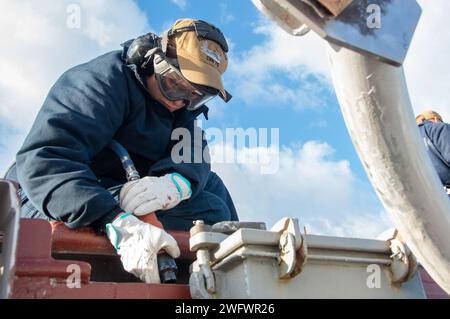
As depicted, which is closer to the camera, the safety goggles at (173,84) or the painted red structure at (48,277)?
the painted red structure at (48,277)

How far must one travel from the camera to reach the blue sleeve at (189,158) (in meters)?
2.79

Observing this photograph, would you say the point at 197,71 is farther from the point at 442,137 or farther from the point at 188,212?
the point at 442,137

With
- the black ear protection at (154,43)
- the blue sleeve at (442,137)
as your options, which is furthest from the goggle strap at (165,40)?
the blue sleeve at (442,137)

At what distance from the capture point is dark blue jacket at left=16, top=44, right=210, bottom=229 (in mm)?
2232

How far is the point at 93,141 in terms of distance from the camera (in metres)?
2.54

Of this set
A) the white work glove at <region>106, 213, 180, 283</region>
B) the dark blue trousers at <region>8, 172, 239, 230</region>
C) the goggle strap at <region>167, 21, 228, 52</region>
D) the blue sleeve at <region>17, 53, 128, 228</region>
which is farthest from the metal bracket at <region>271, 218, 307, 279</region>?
the goggle strap at <region>167, 21, 228, 52</region>

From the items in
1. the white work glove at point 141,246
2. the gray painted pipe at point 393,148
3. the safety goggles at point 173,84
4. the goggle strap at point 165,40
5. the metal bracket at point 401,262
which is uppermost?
the goggle strap at point 165,40

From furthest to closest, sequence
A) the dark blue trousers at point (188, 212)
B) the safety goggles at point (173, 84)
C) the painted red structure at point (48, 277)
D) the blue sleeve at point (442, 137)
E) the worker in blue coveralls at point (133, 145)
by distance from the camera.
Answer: the blue sleeve at point (442, 137)
the safety goggles at point (173, 84)
the dark blue trousers at point (188, 212)
the worker in blue coveralls at point (133, 145)
the painted red structure at point (48, 277)

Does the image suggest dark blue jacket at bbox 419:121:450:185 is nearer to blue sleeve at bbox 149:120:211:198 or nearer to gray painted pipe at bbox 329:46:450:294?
blue sleeve at bbox 149:120:211:198

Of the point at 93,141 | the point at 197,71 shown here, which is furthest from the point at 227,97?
the point at 93,141

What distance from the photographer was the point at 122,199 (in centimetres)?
247

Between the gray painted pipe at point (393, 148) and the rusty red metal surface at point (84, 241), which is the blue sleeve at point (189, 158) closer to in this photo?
the rusty red metal surface at point (84, 241)

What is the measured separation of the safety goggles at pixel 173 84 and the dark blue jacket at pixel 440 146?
1825mm

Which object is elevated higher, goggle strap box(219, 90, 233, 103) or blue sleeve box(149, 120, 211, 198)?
goggle strap box(219, 90, 233, 103)
